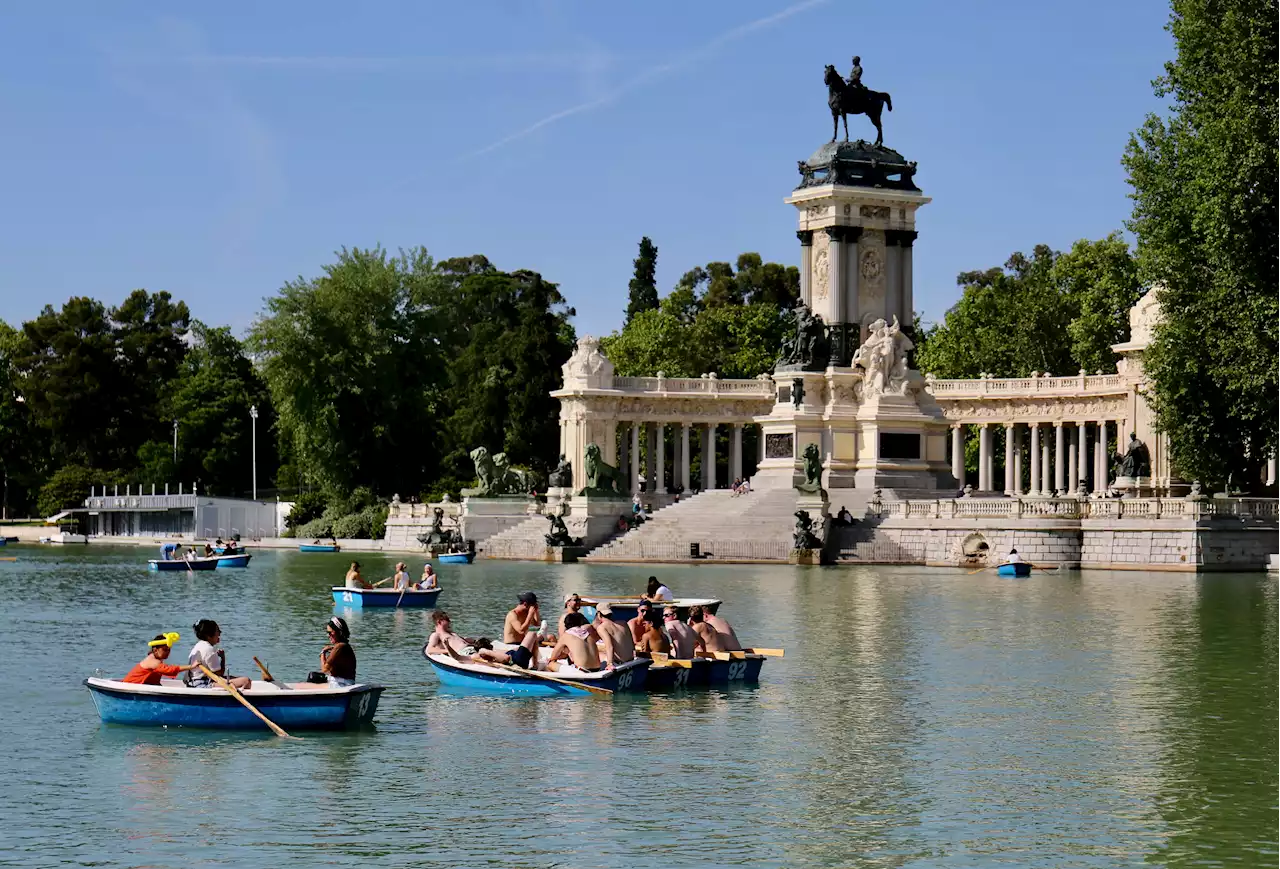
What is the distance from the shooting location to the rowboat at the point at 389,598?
57.2m

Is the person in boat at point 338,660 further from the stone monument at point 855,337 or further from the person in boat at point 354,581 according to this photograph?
the stone monument at point 855,337

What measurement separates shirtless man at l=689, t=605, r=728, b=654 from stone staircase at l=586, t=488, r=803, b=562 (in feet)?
132

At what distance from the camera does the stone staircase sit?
7881cm

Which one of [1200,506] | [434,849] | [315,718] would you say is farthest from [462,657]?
[1200,506]

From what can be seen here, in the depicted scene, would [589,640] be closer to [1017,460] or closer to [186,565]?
[186,565]

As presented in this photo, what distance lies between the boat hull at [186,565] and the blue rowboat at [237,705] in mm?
51817

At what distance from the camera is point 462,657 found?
35.9 m

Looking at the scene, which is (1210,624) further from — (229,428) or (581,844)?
(229,428)

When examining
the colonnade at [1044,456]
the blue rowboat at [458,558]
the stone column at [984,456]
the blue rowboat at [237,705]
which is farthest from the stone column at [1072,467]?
the blue rowboat at [237,705]

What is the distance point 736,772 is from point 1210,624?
940 inches

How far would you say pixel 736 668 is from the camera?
36844 millimetres

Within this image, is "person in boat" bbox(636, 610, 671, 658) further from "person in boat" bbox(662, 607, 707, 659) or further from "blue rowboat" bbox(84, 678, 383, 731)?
"blue rowboat" bbox(84, 678, 383, 731)

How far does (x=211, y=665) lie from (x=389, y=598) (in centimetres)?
2658

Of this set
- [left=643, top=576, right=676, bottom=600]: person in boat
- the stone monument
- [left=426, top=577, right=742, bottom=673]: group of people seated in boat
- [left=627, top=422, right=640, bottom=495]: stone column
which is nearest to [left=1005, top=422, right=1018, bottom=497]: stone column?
the stone monument
